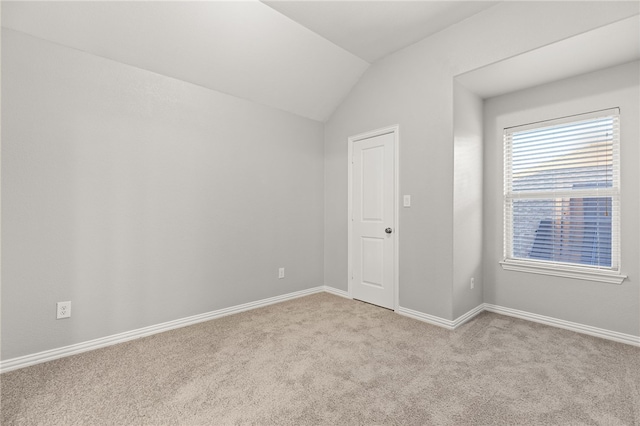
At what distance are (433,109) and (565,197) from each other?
58.1 inches

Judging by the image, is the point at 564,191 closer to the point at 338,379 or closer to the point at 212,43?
the point at 338,379

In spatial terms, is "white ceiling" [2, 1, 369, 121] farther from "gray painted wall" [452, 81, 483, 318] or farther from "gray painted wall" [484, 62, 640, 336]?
"gray painted wall" [484, 62, 640, 336]

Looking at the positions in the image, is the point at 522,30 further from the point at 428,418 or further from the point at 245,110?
the point at 428,418

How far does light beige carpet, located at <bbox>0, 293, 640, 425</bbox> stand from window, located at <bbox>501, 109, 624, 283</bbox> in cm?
66

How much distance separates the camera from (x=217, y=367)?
6.72 ft

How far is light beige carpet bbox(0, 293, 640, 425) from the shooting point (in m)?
1.58

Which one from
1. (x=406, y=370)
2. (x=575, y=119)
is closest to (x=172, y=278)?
(x=406, y=370)

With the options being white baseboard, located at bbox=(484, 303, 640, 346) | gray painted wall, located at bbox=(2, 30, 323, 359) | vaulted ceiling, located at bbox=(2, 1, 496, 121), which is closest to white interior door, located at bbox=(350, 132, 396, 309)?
gray painted wall, located at bbox=(2, 30, 323, 359)

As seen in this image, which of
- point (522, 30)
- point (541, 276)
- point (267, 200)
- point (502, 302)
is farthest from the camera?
point (267, 200)

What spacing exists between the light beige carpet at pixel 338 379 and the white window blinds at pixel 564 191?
756 millimetres

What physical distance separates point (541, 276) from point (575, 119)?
4.87 feet

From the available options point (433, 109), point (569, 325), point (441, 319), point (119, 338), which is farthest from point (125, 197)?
point (569, 325)

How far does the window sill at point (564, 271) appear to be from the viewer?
98.8 inches

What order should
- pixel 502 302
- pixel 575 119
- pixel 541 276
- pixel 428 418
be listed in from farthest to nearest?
pixel 502 302, pixel 541 276, pixel 575 119, pixel 428 418
